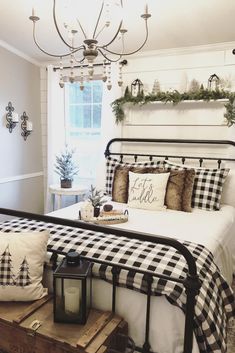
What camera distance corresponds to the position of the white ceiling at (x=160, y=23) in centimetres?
228

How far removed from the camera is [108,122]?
11.1ft

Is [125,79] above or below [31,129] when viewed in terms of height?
above

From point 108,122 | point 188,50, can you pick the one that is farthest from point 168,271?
point 188,50

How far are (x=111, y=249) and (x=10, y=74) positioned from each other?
263 cm

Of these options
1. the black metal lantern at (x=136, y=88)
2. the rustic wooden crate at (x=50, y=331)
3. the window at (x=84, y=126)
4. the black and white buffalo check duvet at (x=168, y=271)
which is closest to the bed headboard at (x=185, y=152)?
the window at (x=84, y=126)

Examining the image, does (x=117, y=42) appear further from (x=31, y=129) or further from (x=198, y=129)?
(x=31, y=129)

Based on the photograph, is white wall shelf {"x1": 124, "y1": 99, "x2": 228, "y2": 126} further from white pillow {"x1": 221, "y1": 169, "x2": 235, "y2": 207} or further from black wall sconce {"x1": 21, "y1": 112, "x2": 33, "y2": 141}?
black wall sconce {"x1": 21, "y1": 112, "x2": 33, "y2": 141}

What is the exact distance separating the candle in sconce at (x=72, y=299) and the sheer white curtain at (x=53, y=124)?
2405mm

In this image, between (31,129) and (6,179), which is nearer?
(6,179)

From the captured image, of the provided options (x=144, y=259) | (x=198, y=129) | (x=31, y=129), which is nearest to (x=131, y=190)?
(x=198, y=129)

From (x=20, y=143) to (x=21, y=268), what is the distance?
2.37 metres

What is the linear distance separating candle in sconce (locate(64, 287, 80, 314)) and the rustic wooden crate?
0.24ft

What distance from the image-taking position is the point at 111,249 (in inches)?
62.6

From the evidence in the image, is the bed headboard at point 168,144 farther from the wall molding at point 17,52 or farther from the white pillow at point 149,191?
the wall molding at point 17,52
